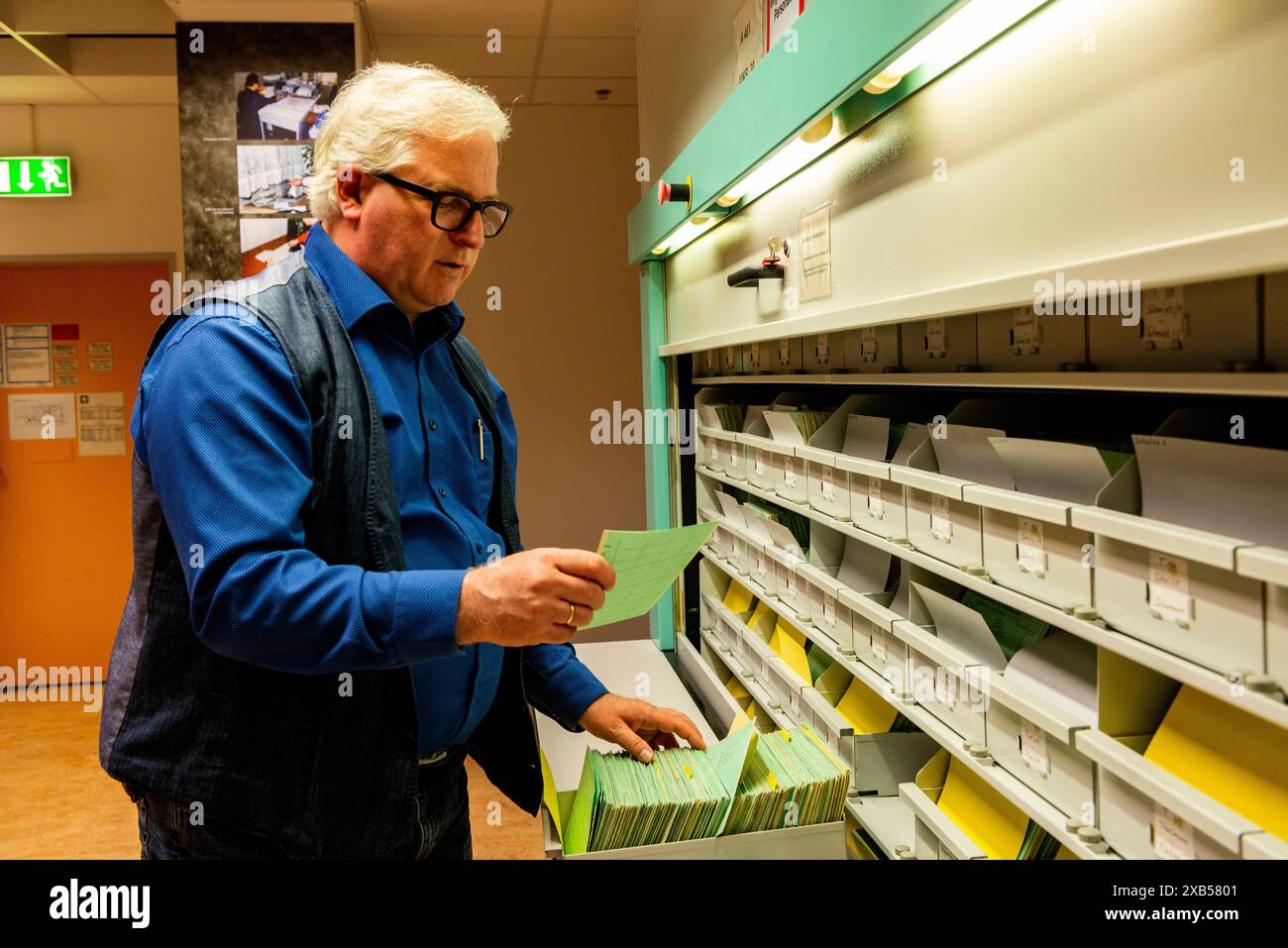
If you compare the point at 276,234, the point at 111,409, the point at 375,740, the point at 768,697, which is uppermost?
the point at 276,234

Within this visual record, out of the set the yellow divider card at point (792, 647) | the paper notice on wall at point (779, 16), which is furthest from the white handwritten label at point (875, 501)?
the paper notice on wall at point (779, 16)

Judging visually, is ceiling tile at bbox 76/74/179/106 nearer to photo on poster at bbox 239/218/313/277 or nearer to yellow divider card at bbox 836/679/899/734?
photo on poster at bbox 239/218/313/277

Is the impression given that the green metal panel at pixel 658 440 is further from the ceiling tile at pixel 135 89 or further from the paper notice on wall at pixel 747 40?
the ceiling tile at pixel 135 89

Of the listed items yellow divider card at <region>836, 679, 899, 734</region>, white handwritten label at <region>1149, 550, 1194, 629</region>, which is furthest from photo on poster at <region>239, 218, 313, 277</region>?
white handwritten label at <region>1149, 550, 1194, 629</region>

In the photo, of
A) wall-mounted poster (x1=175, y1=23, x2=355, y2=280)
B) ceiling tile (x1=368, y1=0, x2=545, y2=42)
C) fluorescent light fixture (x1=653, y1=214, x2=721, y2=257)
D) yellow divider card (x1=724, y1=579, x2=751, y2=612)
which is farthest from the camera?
ceiling tile (x1=368, y1=0, x2=545, y2=42)

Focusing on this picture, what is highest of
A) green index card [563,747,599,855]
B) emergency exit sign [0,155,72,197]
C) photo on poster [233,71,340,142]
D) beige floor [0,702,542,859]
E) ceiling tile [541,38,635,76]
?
ceiling tile [541,38,635,76]

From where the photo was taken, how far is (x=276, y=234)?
4.15m

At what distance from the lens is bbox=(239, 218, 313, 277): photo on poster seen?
13.6ft

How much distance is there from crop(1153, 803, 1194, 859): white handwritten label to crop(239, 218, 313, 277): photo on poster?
13.1ft

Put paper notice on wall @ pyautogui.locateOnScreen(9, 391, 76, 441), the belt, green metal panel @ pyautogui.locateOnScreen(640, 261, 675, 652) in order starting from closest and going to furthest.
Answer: the belt < green metal panel @ pyautogui.locateOnScreen(640, 261, 675, 652) < paper notice on wall @ pyautogui.locateOnScreen(9, 391, 76, 441)
